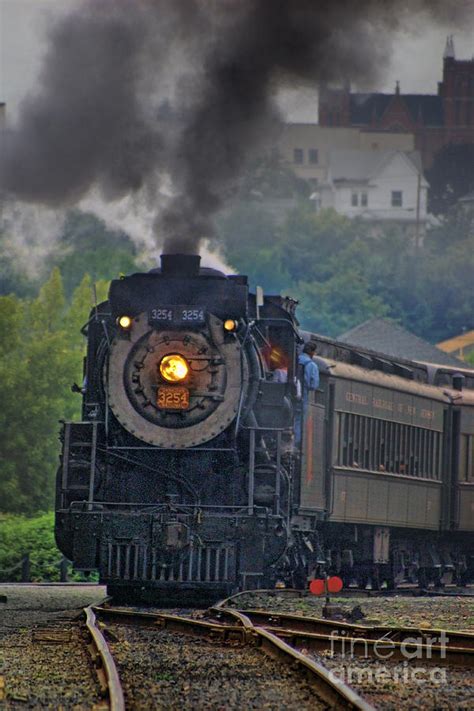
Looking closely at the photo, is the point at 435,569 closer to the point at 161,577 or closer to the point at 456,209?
the point at 161,577

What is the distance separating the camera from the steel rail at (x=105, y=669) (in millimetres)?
9430

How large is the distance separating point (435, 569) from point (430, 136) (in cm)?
13009

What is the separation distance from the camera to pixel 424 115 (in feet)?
508

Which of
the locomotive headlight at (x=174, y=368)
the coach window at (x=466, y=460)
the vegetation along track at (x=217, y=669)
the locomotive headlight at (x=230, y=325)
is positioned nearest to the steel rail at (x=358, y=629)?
the vegetation along track at (x=217, y=669)

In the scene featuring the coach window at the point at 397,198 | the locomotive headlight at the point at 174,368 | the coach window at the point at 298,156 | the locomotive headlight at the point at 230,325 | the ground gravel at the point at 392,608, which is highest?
the coach window at the point at 298,156

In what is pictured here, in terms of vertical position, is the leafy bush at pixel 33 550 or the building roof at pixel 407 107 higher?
the building roof at pixel 407 107

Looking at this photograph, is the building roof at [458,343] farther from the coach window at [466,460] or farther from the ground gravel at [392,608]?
the ground gravel at [392,608]

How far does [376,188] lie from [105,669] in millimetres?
127166

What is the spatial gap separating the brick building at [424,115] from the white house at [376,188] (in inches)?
453

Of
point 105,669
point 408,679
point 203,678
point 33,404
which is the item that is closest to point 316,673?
point 408,679

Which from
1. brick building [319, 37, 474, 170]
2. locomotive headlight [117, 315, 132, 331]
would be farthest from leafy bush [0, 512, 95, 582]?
brick building [319, 37, 474, 170]

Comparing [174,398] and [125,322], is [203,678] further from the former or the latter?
[125,322]

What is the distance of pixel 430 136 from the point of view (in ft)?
502

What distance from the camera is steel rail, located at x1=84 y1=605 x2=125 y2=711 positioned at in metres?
9.43
